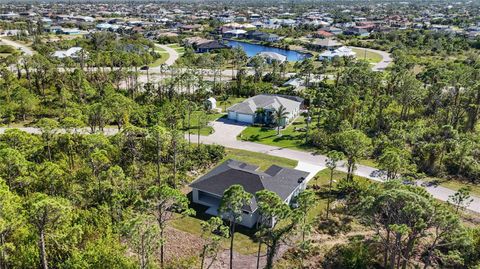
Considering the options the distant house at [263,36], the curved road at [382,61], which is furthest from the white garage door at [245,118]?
the distant house at [263,36]

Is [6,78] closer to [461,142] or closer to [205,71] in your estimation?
[205,71]

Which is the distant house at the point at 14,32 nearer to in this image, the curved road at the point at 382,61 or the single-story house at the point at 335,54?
the single-story house at the point at 335,54

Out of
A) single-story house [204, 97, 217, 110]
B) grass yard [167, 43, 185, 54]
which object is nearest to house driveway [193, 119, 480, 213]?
single-story house [204, 97, 217, 110]

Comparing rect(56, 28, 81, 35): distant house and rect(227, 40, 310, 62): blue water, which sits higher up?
rect(56, 28, 81, 35): distant house

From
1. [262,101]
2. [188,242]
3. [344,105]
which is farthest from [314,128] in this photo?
[188,242]

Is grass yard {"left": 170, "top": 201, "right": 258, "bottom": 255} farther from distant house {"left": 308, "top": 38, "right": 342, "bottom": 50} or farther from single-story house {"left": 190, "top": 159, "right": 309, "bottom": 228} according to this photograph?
distant house {"left": 308, "top": 38, "right": 342, "bottom": 50}

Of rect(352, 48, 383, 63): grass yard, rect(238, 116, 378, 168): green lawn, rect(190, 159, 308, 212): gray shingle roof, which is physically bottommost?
rect(238, 116, 378, 168): green lawn

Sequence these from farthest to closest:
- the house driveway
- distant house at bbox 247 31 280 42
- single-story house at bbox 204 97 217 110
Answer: distant house at bbox 247 31 280 42
single-story house at bbox 204 97 217 110
the house driveway
